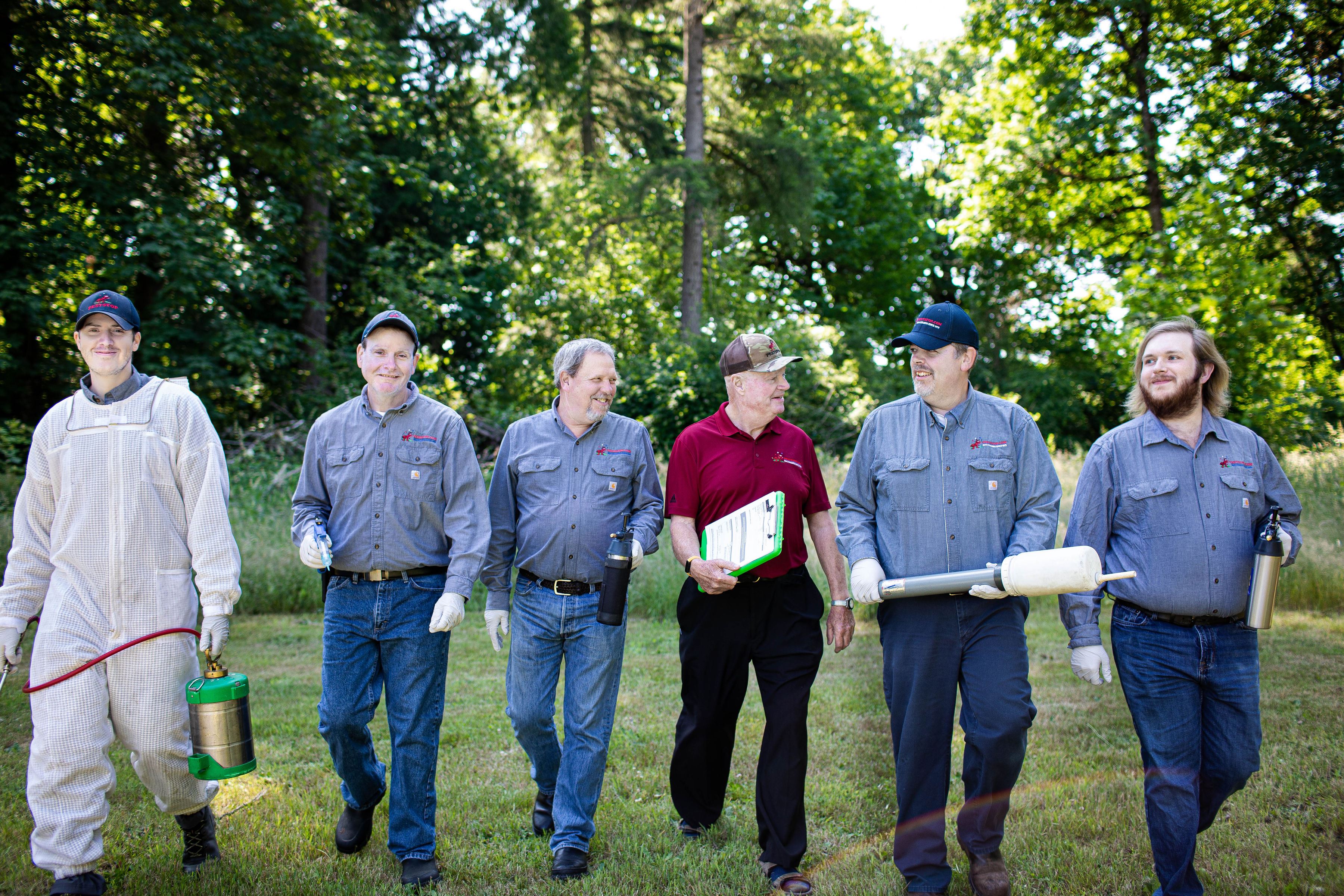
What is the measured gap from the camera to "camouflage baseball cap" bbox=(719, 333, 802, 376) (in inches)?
162

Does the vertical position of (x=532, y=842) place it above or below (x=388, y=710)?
below

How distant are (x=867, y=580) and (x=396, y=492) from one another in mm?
2018

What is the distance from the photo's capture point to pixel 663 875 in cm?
395

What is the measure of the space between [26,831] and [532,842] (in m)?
2.38

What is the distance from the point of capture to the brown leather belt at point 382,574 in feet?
13.0

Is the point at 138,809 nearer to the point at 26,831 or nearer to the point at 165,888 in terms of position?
the point at 26,831

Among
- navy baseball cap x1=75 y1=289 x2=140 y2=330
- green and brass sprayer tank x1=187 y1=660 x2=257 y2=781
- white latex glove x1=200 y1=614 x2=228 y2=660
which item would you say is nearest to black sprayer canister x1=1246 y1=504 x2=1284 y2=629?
green and brass sprayer tank x1=187 y1=660 x2=257 y2=781

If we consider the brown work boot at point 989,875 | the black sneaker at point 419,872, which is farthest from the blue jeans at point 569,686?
the brown work boot at point 989,875

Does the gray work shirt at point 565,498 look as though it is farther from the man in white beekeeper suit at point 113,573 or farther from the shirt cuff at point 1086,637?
the shirt cuff at point 1086,637

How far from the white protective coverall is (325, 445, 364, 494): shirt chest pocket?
1.48ft

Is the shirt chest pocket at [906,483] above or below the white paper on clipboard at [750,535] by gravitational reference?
above

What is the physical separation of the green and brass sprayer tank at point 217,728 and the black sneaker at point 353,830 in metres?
0.64

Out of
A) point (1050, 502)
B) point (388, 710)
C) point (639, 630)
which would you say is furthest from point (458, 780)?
point (639, 630)

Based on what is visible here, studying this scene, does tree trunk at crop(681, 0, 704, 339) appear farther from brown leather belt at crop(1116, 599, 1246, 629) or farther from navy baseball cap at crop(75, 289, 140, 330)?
brown leather belt at crop(1116, 599, 1246, 629)
